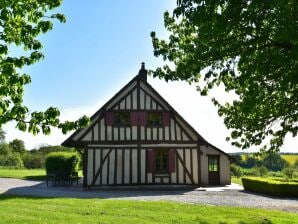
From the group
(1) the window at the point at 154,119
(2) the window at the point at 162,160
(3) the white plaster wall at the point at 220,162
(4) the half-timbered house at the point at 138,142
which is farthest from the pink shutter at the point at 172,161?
(3) the white plaster wall at the point at 220,162

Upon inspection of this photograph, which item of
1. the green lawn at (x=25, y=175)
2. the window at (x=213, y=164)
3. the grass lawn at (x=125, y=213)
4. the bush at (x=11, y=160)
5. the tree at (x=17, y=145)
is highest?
the tree at (x=17, y=145)

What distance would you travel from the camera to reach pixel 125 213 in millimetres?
12969

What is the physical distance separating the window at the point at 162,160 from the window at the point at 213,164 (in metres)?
4.52

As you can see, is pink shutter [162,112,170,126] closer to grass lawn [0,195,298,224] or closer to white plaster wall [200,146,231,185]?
white plaster wall [200,146,231,185]

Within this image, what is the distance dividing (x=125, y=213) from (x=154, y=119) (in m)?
13.2

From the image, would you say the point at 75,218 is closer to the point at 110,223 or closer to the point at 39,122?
the point at 110,223

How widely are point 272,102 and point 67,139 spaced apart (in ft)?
47.2

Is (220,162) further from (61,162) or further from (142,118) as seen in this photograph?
(61,162)

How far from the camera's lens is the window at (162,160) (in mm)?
25375

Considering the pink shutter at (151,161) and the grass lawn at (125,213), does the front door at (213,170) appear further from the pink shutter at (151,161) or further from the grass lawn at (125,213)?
the grass lawn at (125,213)

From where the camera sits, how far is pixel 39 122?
7121 mm

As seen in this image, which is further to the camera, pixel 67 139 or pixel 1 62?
pixel 67 139

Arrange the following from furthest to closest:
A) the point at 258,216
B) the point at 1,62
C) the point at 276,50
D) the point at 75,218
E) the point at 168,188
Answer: the point at 168,188
the point at 258,216
the point at 75,218
the point at 276,50
the point at 1,62

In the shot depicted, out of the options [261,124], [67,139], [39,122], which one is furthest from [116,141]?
[39,122]
